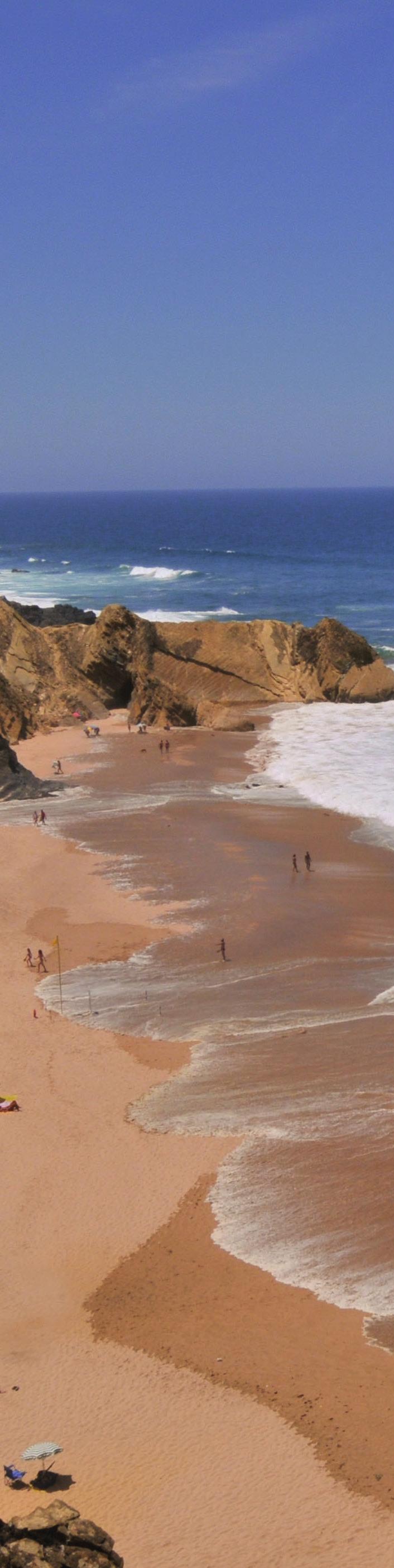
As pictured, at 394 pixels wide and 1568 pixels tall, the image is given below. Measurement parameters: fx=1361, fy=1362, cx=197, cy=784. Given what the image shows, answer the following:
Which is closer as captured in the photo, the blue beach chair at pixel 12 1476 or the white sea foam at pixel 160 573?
the blue beach chair at pixel 12 1476

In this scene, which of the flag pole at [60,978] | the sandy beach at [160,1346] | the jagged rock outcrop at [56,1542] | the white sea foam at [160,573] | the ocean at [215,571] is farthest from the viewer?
the white sea foam at [160,573]

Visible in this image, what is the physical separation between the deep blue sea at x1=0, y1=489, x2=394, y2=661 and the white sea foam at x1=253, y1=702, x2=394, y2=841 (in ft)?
45.6

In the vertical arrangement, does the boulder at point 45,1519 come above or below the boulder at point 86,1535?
above

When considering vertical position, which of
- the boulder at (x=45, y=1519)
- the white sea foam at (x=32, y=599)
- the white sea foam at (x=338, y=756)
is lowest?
the boulder at (x=45, y=1519)

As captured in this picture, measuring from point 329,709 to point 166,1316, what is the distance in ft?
121

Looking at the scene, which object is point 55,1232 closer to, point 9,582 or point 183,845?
point 183,845

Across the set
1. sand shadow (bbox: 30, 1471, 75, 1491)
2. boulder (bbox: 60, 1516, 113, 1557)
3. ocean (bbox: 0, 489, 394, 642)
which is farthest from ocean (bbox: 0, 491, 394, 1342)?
Answer: ocean (bbox: 0, 489, 394, 642)

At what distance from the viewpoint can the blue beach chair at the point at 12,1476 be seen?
10820 millimetres

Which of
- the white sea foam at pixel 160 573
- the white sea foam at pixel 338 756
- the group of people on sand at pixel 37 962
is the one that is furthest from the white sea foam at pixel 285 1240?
the white sea foam at pixel 160 573

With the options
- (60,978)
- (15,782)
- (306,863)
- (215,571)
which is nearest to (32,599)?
(215,571)

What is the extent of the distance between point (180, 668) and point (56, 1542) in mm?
40149

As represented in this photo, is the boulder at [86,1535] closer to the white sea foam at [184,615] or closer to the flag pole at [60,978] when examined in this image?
the flag pole at [60,978]

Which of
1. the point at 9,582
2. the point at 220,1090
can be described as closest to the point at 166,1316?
the point at 220,1090

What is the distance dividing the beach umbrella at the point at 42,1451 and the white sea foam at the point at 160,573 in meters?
85.6
